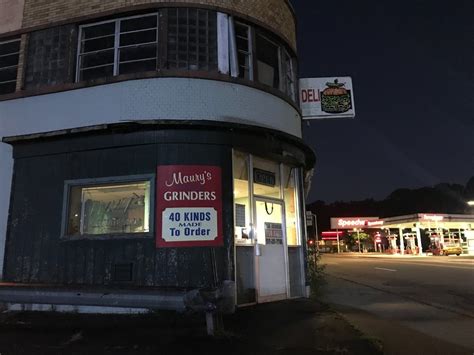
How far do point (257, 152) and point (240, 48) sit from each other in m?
2.59

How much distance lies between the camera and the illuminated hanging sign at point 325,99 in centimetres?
1284

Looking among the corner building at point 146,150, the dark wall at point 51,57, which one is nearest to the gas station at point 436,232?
the corner building at point 146,150

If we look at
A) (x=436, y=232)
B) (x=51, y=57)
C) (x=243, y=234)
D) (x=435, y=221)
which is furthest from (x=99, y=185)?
(x=436, y=232)

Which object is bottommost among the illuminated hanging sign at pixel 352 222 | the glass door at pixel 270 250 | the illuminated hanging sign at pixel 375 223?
the glass door at pixel 270 250

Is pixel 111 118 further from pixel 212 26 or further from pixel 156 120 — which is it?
pixel 212 26

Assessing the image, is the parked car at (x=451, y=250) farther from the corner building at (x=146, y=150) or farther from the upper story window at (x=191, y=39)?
the upper story window at (x=191, y=39)

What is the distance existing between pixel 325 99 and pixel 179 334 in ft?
28.2

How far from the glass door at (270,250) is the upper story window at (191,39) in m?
3.29

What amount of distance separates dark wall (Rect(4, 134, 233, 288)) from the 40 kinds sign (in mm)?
148

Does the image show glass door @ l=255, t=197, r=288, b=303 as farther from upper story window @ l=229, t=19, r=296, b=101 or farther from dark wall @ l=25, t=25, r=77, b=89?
dark wall @ l=25, t=25, r=77, b=89

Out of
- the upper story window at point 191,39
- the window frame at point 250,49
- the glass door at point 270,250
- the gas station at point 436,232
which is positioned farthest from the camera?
the gas station at point 436,232

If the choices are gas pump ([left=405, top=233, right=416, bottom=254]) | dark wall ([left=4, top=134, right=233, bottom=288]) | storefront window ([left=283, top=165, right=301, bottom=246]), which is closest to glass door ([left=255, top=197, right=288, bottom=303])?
storefront window ([left=283, top=165, right=301, bottom=246])

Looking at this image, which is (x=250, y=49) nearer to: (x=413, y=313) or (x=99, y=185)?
(x=99, y=185)

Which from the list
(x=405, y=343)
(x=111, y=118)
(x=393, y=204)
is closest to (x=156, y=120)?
(x=111, y=118)
